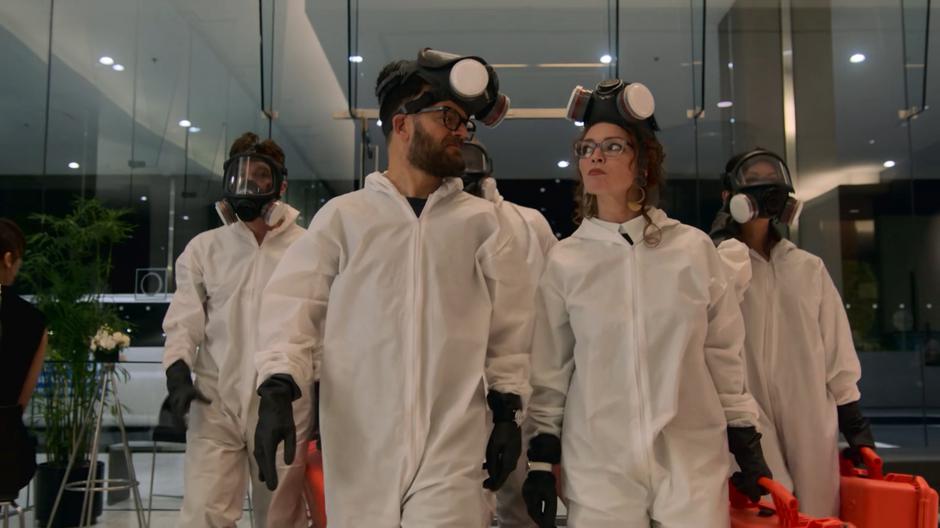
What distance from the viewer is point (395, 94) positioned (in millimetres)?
2141

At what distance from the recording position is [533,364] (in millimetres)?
2068

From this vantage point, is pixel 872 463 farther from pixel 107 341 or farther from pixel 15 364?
pixel 107 341

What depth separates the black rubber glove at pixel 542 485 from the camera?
1.91 meters

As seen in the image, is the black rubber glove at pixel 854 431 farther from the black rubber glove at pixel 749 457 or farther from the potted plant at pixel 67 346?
the potted plant at pixel 67 346

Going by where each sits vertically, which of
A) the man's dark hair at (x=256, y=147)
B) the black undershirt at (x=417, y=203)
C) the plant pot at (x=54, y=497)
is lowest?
the plant pot at (x=54, y=497)

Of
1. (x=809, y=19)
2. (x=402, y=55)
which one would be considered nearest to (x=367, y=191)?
(x=402, y=55)

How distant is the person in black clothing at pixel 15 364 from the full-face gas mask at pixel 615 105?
286 centimetres

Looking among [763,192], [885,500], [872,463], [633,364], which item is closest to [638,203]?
[633,364]

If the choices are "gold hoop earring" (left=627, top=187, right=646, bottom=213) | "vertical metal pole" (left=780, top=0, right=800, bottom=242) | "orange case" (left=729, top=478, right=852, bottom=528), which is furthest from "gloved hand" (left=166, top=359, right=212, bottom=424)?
"vertical metal pole" (left=780, top=0, right=800, bottom=242)

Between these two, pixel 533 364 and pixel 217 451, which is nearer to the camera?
pixel 533 364

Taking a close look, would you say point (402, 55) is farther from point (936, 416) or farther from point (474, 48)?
point (936, 416)

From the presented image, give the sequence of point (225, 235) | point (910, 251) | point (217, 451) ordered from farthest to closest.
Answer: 1. point (910, 251)
2. point (225, 235)
3. point (217, 451)

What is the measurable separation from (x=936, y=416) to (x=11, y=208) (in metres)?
7.06

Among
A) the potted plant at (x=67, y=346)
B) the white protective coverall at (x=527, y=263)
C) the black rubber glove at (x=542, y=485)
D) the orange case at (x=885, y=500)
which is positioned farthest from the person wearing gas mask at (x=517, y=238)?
the potted plant at (x=67, y=346)
